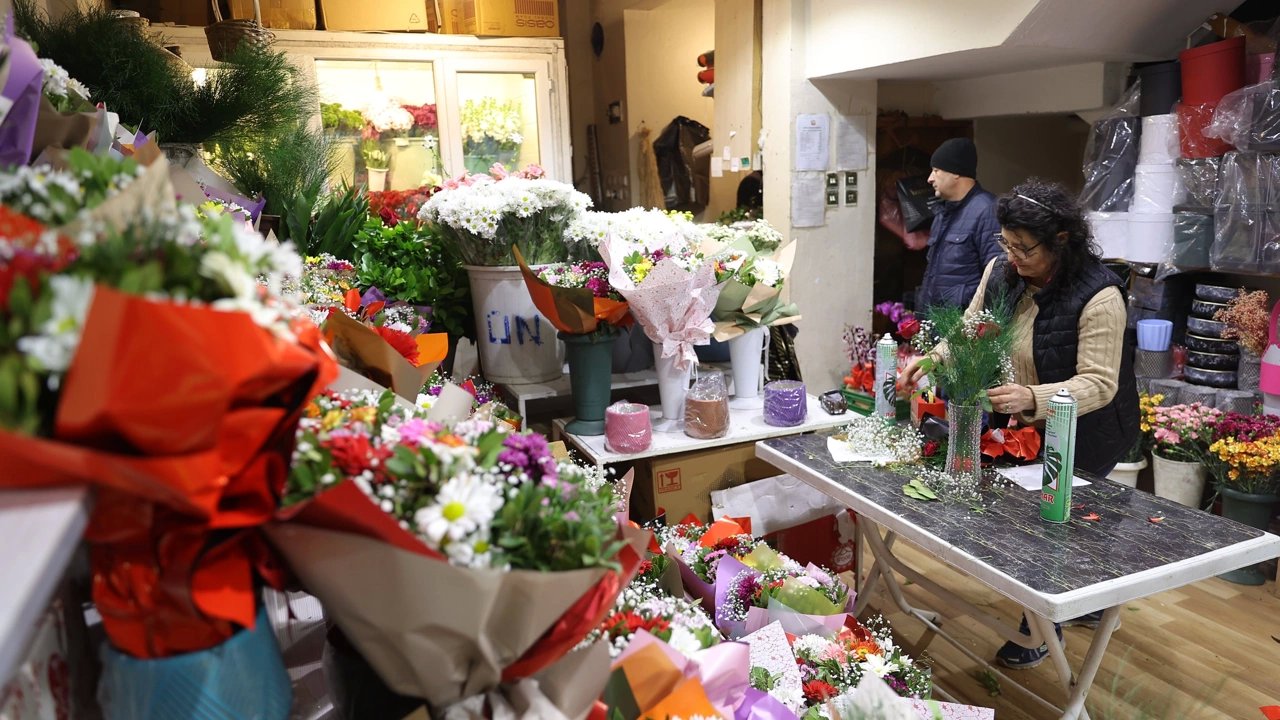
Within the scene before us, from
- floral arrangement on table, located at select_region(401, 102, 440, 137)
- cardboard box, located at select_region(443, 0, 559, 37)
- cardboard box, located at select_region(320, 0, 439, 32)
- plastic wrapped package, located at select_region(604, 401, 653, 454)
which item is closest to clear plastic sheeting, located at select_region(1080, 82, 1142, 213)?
plastic wrapped package, located at select_region(604, 401, 653, 454)

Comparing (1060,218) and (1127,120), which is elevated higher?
(1127,120)

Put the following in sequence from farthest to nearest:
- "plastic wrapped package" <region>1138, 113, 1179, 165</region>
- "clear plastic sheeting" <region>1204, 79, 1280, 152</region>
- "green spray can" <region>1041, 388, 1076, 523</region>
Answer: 1. "plastic wrapped package" <region>1138, 113, 1179, 165</region>
2. "clear plastic sheeting" <region>1204, 79, 1280, 152</region>
3. "green spray can" <region>1041, 388, 1076, 523</region>

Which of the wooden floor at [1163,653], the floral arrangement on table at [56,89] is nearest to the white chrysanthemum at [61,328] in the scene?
the floral arrangement on table at [56,89]

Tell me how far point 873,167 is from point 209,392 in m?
5.09

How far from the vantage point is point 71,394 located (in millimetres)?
570

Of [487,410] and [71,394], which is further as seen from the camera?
[487,410]

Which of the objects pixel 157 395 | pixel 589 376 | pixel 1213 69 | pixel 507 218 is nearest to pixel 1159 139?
pixel 1213 69

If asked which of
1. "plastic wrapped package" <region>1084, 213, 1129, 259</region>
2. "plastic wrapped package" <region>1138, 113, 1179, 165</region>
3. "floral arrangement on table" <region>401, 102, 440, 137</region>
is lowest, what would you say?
"plastic wrapped package" <region>1084, 213, 1129, 259</region>

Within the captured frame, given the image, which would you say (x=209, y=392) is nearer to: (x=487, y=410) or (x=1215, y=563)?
(x=487, y=410)

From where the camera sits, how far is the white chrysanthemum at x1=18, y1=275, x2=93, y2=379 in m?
0.57

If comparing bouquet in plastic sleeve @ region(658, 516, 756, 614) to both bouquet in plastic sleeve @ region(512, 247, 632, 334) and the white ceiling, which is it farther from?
the white ceiling

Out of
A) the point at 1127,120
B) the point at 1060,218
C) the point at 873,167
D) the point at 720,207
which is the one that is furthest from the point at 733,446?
the point at 720,207

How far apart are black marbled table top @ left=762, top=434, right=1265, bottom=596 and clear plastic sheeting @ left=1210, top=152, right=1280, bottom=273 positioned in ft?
6.44

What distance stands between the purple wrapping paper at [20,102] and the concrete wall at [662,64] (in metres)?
5.92
